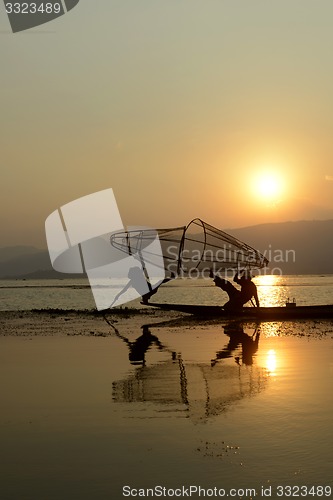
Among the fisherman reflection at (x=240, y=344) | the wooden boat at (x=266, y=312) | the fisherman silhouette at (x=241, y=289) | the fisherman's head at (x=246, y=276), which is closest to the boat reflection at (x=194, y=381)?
the fisherman reflection at (x=240, y=344)

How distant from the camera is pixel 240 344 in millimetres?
25422

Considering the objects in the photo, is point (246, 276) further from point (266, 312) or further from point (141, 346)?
point (141, 346)

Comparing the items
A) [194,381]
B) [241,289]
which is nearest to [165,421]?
[194,381]

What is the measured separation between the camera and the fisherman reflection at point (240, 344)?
829 inches

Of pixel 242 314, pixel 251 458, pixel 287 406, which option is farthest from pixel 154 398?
pixel 242 314

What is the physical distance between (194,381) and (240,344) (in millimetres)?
9061

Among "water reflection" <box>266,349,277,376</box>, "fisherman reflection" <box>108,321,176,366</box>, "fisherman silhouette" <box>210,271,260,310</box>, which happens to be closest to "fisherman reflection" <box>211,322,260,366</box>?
"water reflection" <box>266,349,277,376</box>

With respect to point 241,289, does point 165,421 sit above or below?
below

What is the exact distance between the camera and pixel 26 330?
3272 centimetres

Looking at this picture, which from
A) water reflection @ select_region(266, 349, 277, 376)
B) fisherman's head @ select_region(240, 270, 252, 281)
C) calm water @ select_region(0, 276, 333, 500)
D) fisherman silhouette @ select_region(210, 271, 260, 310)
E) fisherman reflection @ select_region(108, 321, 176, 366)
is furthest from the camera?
fisherman silhouette @ select_region(210, 271, 260, 310)

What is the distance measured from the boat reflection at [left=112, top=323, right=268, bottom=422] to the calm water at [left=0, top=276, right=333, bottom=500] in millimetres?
31

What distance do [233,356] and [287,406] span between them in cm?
815

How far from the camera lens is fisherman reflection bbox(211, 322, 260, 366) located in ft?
69.1

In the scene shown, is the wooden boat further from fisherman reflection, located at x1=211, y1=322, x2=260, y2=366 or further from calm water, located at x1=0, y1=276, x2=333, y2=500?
calm water, located at x1=0, y1=276, x2=333, y2=500
